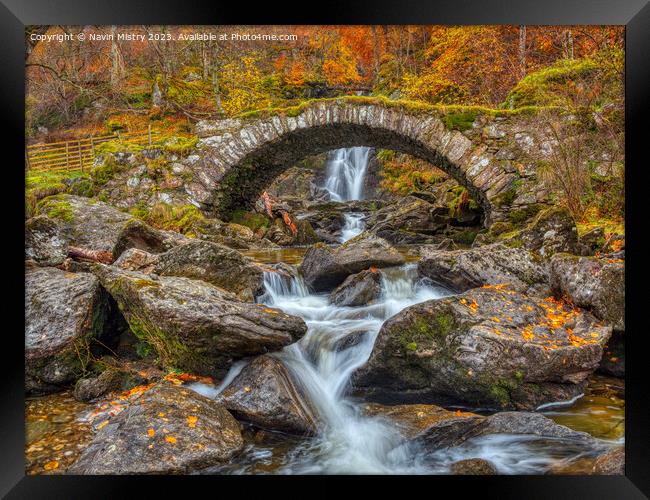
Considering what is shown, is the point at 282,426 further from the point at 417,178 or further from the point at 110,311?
the point at 417,178

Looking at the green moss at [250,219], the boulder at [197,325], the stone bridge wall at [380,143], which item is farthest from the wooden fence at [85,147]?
the boulder at [197,325]

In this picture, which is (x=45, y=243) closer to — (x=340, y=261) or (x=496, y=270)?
(x=340, y=261)

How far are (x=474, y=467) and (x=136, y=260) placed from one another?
394 centimetres

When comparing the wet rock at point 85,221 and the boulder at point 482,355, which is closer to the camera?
the boulder at point 482,355

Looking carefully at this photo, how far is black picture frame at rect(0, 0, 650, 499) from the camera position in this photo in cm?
203

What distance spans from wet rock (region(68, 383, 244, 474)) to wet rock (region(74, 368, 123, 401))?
71cm

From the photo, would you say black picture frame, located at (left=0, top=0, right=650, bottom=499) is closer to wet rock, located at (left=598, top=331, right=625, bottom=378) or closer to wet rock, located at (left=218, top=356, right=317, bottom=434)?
wet rock, located at (left=218, top=356, right=317, bottom=434)

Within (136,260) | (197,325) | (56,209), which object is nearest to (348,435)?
(197,325)

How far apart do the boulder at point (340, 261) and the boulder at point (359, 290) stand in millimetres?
212

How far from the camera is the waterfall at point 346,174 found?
1825 centimetres

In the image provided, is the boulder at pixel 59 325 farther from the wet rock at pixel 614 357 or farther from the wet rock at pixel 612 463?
the wet rock at pixel 614 357
